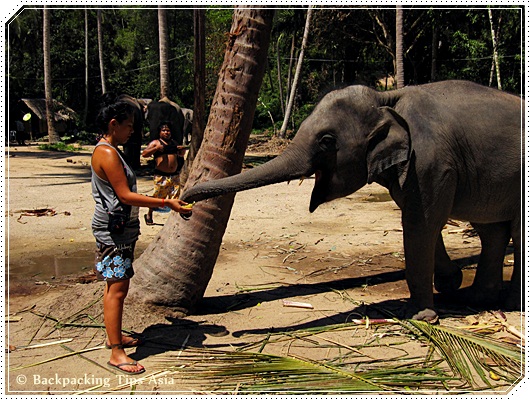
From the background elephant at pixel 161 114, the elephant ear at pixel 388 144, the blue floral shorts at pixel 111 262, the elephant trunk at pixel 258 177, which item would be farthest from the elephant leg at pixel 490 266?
the background elephant at pixel 161 114

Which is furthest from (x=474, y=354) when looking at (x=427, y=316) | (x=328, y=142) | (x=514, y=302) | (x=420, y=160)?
(x=328, y=142)

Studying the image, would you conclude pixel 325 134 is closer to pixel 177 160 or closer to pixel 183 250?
pixel 183 250

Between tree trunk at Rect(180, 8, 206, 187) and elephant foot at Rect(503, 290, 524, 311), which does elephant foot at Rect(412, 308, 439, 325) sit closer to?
elephant foot at Rect(503, 290, 524, 311)

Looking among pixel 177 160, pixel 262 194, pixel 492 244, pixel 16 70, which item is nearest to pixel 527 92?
pixel 492 244

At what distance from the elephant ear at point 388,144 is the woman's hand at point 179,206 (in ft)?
5.29

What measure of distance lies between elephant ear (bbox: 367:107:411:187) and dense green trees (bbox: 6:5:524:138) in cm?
1701

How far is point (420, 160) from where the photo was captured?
5.05m

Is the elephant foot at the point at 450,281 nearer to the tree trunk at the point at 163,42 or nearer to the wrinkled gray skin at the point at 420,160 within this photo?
the wrinkled gray skin at the point at 420,160

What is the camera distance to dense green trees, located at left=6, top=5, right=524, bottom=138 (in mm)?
26562

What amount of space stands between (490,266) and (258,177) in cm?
285

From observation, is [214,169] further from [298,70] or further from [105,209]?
[298,70]

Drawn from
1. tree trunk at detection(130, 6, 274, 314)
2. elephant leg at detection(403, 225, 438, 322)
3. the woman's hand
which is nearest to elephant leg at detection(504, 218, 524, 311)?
elephant leg at detection(403, 225, 438, 322)

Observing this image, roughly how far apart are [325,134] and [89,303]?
2581 millimetres

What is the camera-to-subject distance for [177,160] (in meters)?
9.59
